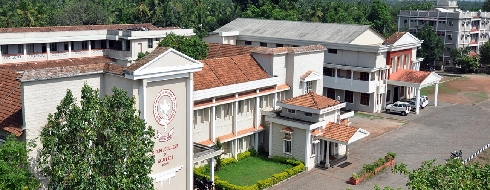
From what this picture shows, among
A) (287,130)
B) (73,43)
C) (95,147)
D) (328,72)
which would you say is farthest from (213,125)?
(73,43)

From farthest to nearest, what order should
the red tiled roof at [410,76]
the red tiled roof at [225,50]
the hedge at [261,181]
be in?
1. the red tiled roof at [410,76]
2. the red tiled roof at [225,50]
3. the hedge at [261,181]

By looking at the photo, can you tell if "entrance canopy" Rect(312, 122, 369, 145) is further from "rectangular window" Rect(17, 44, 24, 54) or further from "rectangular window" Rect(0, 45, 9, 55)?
"rectangular window" Rect(0, 45, 9, 55)

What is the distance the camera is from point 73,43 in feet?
157

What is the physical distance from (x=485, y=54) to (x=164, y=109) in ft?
192

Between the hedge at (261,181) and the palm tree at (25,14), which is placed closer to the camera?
the hedge at (261,181)

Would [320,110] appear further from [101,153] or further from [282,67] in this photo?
[101,153]

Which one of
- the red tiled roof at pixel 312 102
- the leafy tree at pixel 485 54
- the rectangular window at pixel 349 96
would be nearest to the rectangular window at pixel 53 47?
the red tiled roof at pixel 312 102

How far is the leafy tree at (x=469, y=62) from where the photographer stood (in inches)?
2694

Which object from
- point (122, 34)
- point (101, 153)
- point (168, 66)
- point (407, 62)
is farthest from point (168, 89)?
point (407, 62)

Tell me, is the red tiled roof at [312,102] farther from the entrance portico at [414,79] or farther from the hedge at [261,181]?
the entrance portico at [414,79]

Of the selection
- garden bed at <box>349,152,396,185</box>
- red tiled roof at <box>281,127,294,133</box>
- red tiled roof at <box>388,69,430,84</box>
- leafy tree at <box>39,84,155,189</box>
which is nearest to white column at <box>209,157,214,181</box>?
red tiled roof at <box>281,127,294,133</box>

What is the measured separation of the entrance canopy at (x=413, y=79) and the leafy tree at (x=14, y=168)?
117ft

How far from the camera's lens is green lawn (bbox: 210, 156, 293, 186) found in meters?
29.2

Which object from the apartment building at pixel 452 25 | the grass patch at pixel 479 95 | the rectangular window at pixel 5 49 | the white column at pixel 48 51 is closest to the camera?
the rectangular window at pixel 5 49
